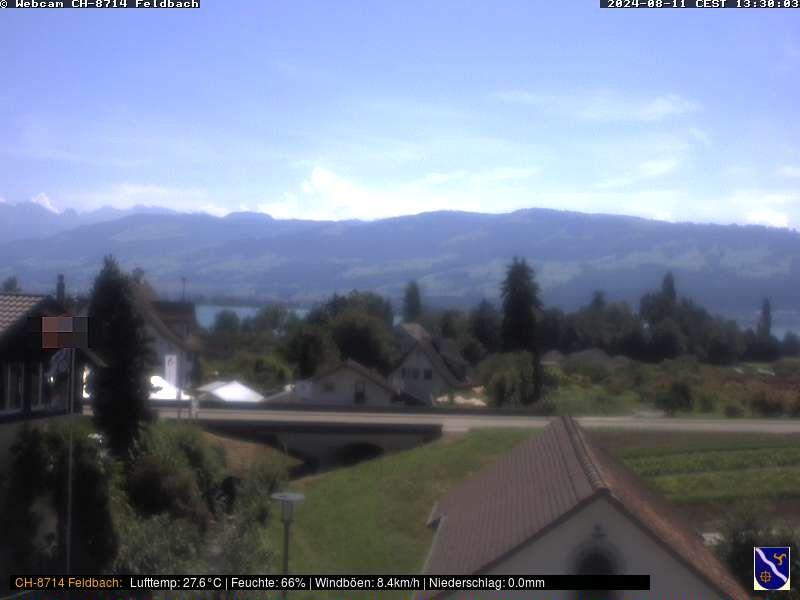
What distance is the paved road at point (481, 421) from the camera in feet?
112

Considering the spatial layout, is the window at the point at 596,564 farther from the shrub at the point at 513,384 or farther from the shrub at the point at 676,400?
the shrub at the point at 513,384

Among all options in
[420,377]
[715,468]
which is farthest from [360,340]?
[715,468]

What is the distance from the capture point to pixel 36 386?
1565 cm

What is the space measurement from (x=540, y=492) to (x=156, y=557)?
16.3 ft

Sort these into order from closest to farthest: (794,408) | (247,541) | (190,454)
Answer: (247,541)
(190,454)
(794,408)

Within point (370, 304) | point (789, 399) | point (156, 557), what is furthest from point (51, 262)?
point (156, 557)

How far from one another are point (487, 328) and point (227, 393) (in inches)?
1858

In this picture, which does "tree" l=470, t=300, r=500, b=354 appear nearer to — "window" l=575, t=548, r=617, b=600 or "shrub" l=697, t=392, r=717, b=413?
"shrub" l=697, t=392, r=717, b=413

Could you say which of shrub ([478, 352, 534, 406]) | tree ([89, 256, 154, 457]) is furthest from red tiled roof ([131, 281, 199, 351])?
shrub ([478, 352, 534, 406])

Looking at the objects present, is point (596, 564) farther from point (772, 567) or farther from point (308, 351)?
point (308, 351)

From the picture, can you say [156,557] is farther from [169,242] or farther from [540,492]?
[169,242]

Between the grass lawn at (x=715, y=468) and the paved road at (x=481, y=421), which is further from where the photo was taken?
the paved road at (x=481, y=421)

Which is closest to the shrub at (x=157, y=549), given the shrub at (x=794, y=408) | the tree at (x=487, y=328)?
the shrub at (x=794, y=408)

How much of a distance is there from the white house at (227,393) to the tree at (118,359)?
17.7 metres
